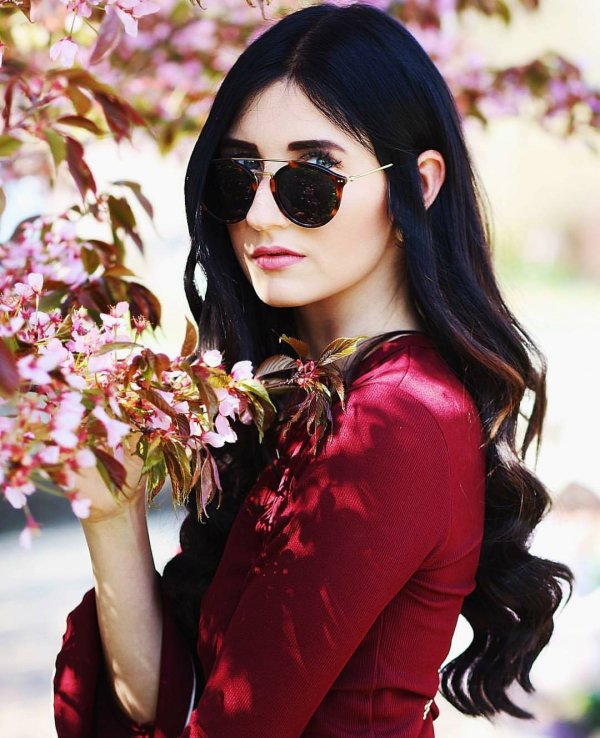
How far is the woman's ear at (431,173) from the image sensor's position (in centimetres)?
137

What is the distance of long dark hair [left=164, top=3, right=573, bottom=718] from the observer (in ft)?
4.33

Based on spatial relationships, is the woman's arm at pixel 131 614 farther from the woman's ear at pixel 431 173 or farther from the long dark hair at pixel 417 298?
the woman's ear at pixel 431 173

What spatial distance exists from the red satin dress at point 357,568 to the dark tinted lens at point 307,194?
7.6 inches

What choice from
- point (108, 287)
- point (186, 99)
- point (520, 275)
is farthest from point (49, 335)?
point (520, 275)

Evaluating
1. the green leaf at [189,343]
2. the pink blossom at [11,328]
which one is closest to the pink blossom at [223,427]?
the green leaf at [189,343]

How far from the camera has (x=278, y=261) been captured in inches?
52.8

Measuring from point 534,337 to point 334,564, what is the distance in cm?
63

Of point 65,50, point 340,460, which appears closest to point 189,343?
point 340,460

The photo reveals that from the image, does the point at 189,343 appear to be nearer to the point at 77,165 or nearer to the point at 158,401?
the point at 158,401

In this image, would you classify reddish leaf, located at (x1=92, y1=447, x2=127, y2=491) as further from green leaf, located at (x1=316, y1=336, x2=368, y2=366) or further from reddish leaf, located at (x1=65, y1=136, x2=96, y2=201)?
reddish leaf, located at (x1=65, y1=136, x2=96, y2=201)

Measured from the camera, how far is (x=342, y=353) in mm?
1181

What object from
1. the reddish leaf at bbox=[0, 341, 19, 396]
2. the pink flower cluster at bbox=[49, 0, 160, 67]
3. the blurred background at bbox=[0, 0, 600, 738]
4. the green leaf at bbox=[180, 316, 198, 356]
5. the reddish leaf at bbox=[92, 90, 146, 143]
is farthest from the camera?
the blurred background at bbox=[0, 0, 600, 738]

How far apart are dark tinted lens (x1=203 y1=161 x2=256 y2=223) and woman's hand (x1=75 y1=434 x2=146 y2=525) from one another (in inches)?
14.0

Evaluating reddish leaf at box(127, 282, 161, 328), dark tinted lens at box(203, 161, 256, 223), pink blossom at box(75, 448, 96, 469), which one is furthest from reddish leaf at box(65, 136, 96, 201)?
pink blossom at box(75, 448, 96, 469)
